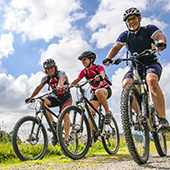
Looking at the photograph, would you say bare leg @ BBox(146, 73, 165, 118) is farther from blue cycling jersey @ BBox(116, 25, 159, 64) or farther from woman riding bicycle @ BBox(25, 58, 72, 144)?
woman riding bicycle @ BBox(25, 58, 72, 144)

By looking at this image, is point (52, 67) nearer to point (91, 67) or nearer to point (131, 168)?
point (91, 67)

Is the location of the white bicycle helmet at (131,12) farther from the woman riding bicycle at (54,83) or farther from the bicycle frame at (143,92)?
the woman riding bicycle at (54,83)

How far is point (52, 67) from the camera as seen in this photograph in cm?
591

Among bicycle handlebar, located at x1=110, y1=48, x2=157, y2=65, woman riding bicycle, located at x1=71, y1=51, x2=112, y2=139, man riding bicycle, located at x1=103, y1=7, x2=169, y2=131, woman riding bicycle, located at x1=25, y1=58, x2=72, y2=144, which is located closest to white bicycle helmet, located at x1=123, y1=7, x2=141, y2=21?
man riding bicycle, located at x1=103, y1=7, x2=169, y2=131

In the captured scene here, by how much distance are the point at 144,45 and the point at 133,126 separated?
1.67m

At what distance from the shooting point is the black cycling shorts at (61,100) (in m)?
5.83

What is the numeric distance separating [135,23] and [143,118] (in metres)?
1.86

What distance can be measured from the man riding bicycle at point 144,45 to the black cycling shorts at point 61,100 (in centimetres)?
182

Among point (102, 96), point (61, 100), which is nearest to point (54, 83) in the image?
point (61, 100)

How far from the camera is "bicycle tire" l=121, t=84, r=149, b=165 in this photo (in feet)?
10.5

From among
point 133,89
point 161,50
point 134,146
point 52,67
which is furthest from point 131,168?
point 52,67

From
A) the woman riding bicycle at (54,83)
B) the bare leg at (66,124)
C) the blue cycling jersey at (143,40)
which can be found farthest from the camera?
the woman riding bicycle at (54,83)

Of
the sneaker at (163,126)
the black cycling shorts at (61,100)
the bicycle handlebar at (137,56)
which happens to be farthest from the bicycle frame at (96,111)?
the sneaker at (163,126)

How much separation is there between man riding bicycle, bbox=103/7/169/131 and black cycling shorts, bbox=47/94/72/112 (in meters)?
1.82
